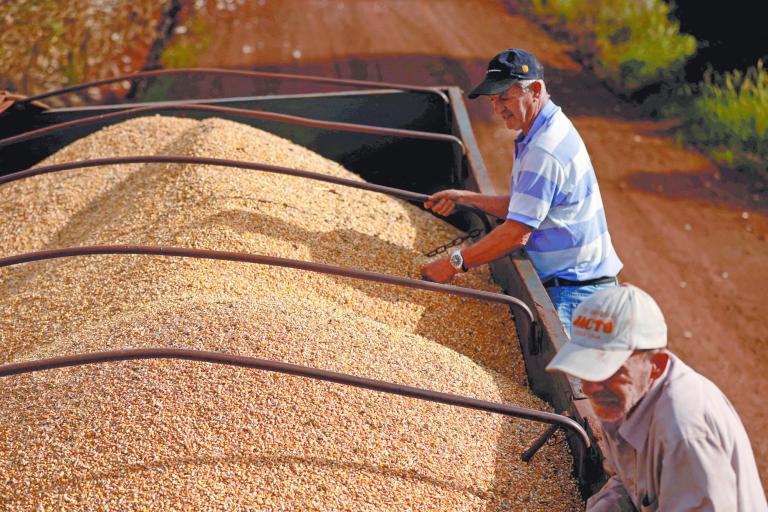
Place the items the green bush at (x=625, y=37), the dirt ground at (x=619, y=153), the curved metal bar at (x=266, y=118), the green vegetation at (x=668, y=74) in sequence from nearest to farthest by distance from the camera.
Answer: the curved metal bar at (x=266, y=118), the dirt ground at (x=619, y=153), the green vegetation at (x=668, y=74), the green bush at (x=625, y=37)

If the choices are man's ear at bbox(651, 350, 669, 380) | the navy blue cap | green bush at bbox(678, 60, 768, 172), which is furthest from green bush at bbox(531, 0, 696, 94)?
man's ear at bbox(651, 350, 669, 380)

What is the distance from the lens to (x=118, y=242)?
11.6ft

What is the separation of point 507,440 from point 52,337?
6.07 feet

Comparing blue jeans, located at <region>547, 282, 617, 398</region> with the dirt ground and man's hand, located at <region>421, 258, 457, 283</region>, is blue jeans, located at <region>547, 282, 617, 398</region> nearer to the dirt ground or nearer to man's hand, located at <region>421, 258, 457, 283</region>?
man's hand, located at <region>421, 258, 457, 283</region>

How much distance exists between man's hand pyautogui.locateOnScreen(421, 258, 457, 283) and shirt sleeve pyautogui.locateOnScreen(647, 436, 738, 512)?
160cm

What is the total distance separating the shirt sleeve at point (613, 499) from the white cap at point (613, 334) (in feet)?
1.62

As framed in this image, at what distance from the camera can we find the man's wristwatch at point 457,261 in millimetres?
3139

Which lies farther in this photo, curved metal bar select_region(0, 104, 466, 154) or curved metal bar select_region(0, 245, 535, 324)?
curved metal bar select_region(0, 104, 466, 154)

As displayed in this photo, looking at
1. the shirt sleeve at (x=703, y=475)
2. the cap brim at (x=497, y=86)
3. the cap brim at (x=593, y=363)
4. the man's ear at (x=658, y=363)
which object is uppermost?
the cap brim at (x=497, y=86)

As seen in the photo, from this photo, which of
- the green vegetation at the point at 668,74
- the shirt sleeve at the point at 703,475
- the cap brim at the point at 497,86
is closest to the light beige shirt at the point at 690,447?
the shirt sleeve at the point at 703,475

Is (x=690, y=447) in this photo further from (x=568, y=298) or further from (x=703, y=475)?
(x=568, y=298)

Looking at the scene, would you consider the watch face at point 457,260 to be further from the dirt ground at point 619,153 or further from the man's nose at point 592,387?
the dirt ground at point 619,153

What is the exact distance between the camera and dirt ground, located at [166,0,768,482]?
16.0ft

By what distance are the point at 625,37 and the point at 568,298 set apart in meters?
6.96
